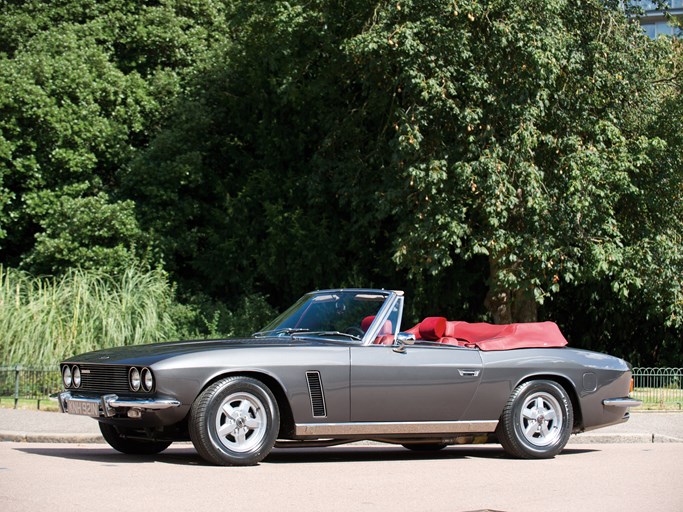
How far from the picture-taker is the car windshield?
9.93 metres

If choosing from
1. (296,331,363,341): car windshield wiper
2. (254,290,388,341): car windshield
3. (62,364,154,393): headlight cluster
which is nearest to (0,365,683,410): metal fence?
(62,364,154,393): headlight cluster

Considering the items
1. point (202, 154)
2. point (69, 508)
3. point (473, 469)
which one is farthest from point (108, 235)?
point (69, 508)

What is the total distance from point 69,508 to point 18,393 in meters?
9.76

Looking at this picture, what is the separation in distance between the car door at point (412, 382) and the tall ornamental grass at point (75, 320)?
10.3 metres

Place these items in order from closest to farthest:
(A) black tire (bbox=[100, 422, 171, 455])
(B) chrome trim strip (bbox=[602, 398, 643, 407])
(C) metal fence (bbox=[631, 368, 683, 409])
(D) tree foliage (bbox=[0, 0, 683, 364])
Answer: (A) black tire (bbox=[100, 422, 171, 455]) < (B) chrome trim strip (bbox=[602, 398, 643, 407]) < (C) metal fence (bbox=[631, 368, 683, 409]) < (D) tree foliage (bbox=[0, 0, 683, 364])

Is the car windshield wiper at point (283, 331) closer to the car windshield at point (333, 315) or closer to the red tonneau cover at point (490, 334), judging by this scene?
the car windshield at point (333, 315)

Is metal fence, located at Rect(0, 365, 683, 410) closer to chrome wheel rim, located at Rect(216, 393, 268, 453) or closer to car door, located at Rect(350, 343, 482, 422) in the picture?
chrome wheel rim, located at Rect(216, 393, 268, 453)

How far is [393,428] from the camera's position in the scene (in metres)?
9.57

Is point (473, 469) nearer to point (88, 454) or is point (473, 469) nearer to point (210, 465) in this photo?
point (210, 465)

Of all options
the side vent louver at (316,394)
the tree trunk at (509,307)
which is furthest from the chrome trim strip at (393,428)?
the tree trunk at (509,307)

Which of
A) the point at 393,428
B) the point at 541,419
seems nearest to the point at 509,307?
the point at 541,419

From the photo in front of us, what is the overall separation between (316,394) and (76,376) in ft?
7.03

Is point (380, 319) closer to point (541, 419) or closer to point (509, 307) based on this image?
point (541, 419)

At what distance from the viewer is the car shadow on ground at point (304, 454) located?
A: 966cm
